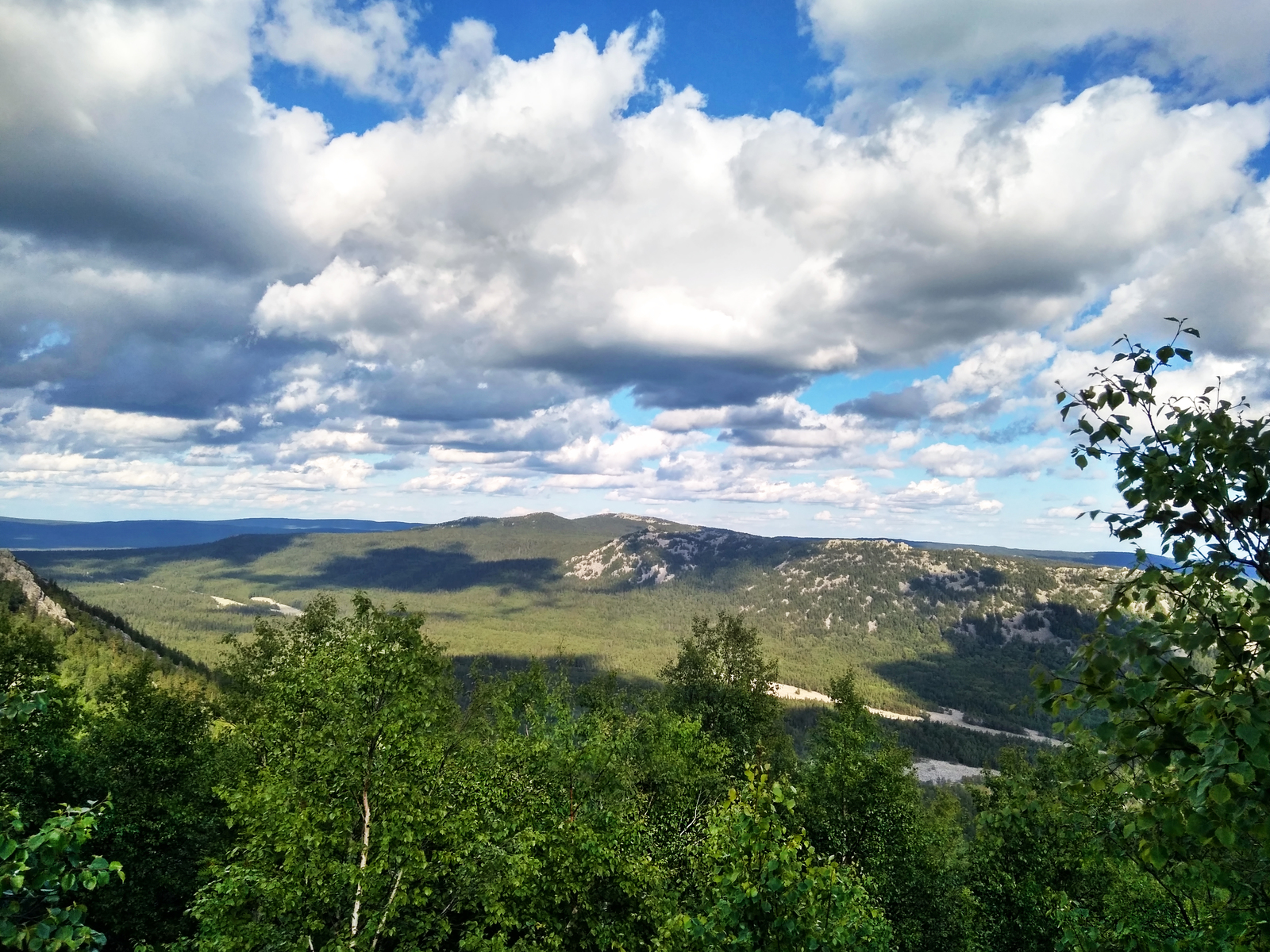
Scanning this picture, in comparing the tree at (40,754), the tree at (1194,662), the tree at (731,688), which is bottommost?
the tree at (731,688)

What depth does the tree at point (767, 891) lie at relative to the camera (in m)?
10.4

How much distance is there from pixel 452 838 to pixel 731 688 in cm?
4370

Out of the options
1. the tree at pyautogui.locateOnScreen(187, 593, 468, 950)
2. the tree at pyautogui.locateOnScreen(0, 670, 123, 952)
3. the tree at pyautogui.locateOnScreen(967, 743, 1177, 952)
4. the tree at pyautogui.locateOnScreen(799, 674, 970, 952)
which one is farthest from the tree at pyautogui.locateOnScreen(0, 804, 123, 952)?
the tree at pyautogui.locateOnScreen(799, 674, 970, 952)

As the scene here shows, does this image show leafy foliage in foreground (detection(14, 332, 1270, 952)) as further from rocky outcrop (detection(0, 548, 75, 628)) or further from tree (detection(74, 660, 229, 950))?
rocky outcrop (detection(0, 548, 75, 628))

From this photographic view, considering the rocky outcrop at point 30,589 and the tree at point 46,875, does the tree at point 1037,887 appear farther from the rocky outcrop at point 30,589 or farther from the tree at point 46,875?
the rocky outcrop at point 30,589

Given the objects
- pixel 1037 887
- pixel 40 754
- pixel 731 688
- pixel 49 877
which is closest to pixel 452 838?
pixel 49 877

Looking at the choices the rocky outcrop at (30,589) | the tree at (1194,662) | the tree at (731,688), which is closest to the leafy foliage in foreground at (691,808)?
the tree at (1194,662)

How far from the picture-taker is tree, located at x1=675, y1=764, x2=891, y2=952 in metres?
10.4

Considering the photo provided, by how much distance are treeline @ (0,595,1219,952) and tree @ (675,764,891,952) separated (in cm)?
6

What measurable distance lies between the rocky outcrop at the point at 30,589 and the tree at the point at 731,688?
453 ft

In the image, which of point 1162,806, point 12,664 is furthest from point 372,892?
point 12,664

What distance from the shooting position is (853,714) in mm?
53906

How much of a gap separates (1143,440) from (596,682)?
65.0 meters

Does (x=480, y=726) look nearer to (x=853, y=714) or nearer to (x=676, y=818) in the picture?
(x=676, y=818)
